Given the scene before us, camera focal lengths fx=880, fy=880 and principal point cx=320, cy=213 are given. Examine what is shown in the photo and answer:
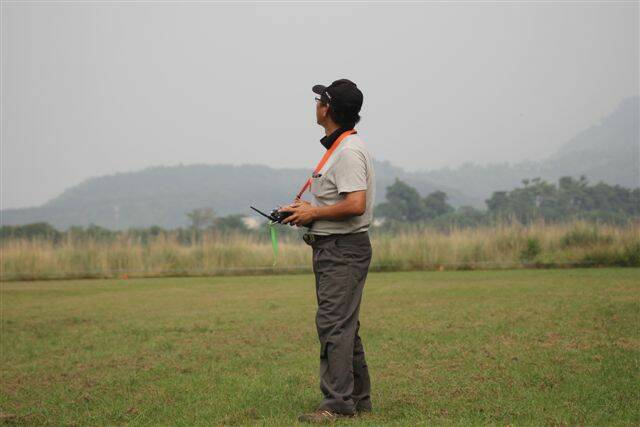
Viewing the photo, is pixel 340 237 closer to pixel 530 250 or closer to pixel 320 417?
pixel 320 417

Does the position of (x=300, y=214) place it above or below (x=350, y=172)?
below

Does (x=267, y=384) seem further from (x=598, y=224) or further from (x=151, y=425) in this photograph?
(x=598, y=224)

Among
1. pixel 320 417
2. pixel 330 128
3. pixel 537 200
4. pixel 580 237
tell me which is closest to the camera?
pixel 320 417

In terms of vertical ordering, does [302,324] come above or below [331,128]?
below

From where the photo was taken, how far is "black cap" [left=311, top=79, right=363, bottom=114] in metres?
5.52

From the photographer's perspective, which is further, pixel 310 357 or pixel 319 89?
pixel 310 357

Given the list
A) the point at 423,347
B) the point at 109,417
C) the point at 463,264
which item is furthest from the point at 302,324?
the point at 463,264

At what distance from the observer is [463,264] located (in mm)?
22844

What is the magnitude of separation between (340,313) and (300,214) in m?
0.66

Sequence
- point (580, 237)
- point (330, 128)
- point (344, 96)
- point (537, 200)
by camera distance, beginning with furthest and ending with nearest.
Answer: point (537, 200)
point (580, 237)
point (330, 128)
point (344, 96)

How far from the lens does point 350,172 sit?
212 inches

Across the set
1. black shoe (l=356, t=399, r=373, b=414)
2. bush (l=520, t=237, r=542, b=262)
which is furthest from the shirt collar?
bush (l=520, t=237, r=542, b=262)

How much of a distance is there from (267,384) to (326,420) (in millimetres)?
1747

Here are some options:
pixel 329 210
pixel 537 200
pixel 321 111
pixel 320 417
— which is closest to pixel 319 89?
pixel 321 111
